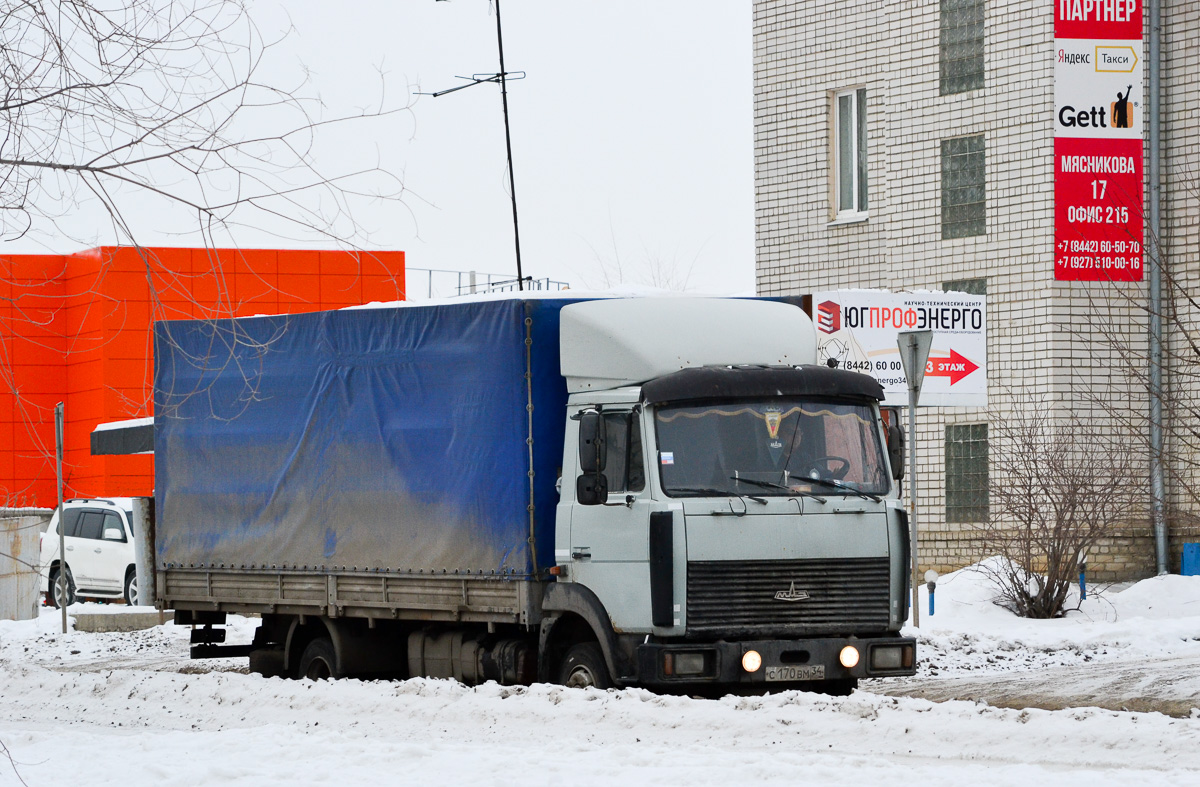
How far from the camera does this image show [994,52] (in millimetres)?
25500

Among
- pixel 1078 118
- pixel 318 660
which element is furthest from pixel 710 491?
pixel 1078 118

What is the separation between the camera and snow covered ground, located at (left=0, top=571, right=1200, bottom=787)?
31.2ft

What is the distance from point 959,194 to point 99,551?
15.4 meters

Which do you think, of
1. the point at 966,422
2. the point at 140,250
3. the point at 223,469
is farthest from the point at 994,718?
the point at 966,422

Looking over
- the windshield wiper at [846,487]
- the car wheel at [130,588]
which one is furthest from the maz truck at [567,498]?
the car wheel at [130,588]

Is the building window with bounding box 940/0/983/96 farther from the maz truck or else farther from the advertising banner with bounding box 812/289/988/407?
the maz truck

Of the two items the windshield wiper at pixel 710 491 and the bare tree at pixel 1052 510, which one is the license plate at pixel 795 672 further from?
the bare tree at pixel 1052 510

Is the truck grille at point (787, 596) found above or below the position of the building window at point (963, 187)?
Result: below

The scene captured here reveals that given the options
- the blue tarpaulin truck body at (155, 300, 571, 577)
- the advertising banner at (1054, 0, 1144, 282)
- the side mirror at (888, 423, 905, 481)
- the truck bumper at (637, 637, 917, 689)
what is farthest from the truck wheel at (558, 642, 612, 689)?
the advertising banner at (1054, 0, 1144, 282)

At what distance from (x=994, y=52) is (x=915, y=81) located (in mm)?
1459

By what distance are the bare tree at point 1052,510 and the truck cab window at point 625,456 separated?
9.05 m

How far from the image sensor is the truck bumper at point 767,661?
39.4 feet

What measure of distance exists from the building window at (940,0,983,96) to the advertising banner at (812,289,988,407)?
4665mm

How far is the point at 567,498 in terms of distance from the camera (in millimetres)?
12930
